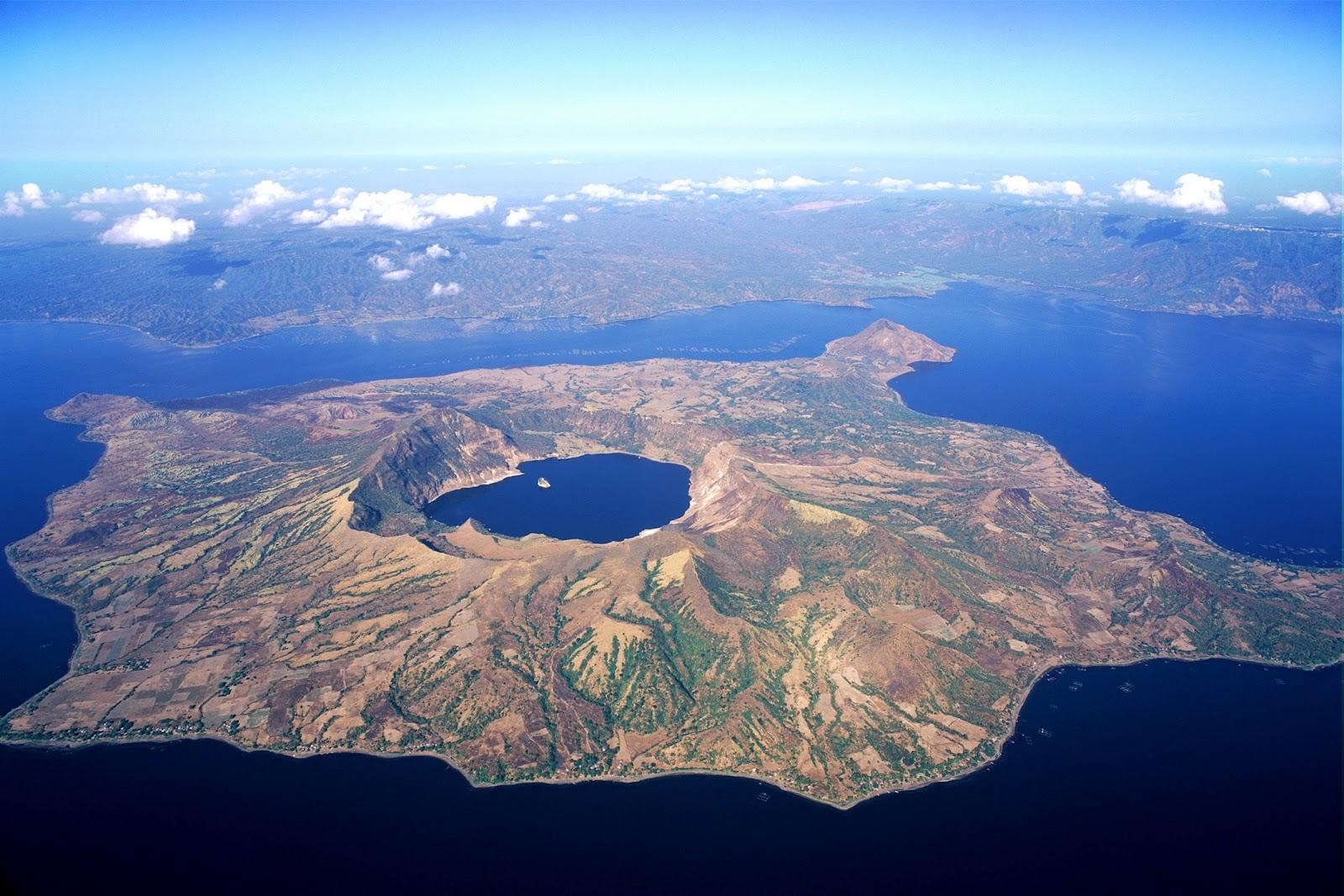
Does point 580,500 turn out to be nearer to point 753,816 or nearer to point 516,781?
→ point 516,781

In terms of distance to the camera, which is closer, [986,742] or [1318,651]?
[986,742]

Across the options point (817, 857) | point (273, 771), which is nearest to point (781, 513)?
point (817, 857)

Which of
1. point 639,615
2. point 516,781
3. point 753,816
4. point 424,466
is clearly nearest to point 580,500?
point 424,466

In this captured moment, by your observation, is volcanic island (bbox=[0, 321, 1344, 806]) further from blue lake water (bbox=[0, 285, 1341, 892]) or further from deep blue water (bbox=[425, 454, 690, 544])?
deep blue water (bbox=[425, 454, 690, 544])

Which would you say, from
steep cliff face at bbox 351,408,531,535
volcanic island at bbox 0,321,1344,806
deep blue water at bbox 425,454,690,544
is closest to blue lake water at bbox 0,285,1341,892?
volcanic island at bbox 0,321,1344,806

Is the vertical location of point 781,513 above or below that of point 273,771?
above

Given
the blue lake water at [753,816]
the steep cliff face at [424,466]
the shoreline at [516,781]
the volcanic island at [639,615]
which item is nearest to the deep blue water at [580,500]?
the steep cliff face at [424,466]

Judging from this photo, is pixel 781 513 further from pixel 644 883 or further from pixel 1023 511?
pixel 644 883
